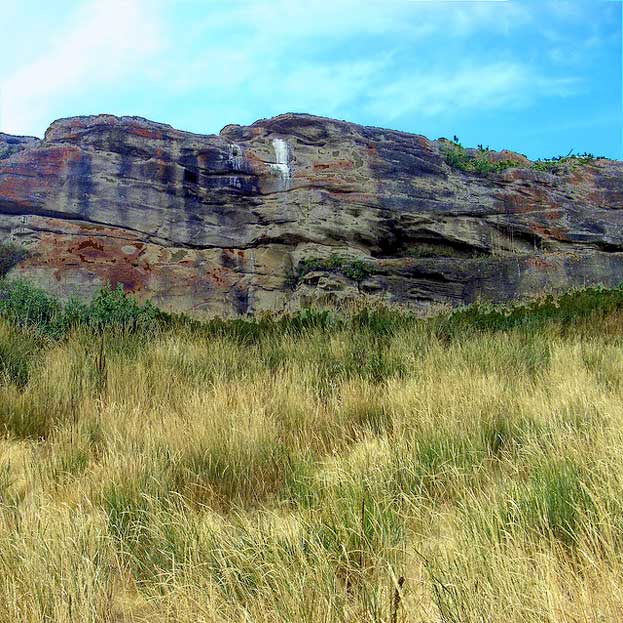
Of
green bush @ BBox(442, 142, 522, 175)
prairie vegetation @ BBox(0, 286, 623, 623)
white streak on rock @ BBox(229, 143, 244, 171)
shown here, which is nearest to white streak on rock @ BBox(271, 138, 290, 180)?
white streak on rock @ BBox(229, 143, 244, 171)

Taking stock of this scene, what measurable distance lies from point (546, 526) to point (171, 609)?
1.57 meters

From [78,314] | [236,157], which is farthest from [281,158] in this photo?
[78,314]

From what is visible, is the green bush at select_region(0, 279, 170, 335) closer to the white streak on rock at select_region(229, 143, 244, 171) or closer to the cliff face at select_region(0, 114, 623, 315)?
the cliff face at select_region(0, 114, 623, 315)

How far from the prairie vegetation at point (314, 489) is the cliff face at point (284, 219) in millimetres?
9630

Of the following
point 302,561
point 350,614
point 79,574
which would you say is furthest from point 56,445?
point 350,614

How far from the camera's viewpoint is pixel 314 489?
2996 millimetres

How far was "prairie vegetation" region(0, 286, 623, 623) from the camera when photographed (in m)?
1.93

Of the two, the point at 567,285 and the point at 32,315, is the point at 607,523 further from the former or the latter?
the point at 567,285

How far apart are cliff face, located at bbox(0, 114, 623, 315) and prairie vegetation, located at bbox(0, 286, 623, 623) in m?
9.63

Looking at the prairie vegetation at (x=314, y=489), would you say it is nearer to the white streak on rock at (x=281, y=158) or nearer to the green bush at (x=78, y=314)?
the green bush at (x=78, y=314)

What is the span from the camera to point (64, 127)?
18.2m

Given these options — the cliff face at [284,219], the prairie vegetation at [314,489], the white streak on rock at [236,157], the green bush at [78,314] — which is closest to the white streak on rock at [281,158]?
the cliff face at [284,219]

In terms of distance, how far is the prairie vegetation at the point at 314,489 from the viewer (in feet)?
6.32

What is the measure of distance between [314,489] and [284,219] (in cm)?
1518
